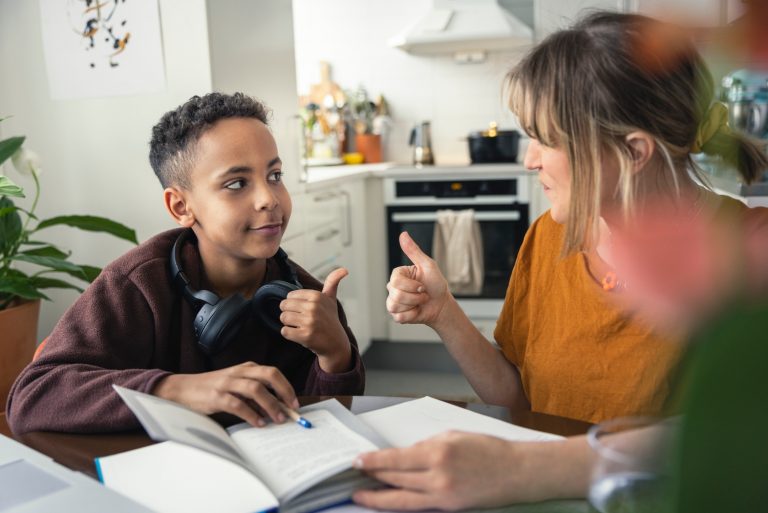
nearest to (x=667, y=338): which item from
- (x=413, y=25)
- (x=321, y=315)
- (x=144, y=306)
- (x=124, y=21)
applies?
(x=321, y=315)

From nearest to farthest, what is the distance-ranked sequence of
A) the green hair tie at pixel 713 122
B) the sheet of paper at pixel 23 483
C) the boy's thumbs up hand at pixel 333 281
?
1. the green hair tie at pixel 713 122
2. the sheet of paper at pixel 23 483
3. the boy's thumbs up hand at pixel 333 281

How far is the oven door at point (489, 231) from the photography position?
10.9 ft

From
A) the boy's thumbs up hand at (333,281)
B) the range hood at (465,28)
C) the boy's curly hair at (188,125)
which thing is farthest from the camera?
the range hood at (465,28)

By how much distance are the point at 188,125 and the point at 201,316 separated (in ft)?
1.25

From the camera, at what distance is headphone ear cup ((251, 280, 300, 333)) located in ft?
3.69

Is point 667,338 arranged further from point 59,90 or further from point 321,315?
point 59,90

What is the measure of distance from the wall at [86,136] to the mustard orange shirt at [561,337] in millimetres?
1288

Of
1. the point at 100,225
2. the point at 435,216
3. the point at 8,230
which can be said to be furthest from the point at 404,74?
the point at 8,230

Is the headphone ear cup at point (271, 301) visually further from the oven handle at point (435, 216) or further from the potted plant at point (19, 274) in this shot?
the oven handle at point (435, 216)

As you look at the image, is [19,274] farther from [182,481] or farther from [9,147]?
[182,481]

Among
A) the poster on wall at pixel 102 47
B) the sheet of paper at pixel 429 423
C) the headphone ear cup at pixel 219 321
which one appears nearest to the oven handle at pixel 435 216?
the poster on wall at pixel 102 47

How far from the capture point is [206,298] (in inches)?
43.9

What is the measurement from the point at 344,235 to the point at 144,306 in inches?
80.2

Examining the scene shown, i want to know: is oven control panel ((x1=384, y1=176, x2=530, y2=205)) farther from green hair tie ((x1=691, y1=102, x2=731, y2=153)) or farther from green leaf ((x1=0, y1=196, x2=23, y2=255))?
green hair tie ((x1=691, y1=102, x2=731, y2=153))
